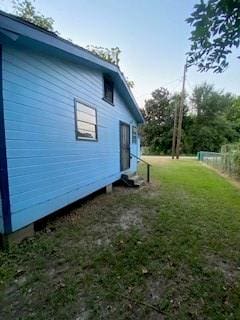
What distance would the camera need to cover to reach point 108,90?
300 inches

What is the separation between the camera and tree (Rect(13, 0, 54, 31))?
16.8 metres

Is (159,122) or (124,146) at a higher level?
(159,122)

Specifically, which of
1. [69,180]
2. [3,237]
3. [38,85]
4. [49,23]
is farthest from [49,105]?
[49,23]

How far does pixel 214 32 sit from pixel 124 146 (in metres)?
7.31

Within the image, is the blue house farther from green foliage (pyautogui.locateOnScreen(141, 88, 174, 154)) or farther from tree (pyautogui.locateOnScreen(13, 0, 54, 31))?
green foliage (pyautogui.locateOnScreen(141, 88, 174, 154))

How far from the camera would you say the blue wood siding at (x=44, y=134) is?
3.49 meters

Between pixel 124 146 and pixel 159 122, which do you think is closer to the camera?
pixel 124 146

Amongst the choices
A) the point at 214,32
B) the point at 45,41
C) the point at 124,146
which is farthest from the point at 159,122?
the point at 214,32

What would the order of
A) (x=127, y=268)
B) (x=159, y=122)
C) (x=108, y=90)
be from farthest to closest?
1. (x=159, y=122)
2. (x=108, y=90)
3. (x=127, y=268)

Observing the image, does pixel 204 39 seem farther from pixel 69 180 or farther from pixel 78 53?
pixel 69 180

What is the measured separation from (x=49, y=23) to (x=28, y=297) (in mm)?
20783

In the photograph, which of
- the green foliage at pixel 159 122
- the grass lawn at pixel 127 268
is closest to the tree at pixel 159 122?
the green foliage at pixel 159 122

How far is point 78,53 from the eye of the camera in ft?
15.8

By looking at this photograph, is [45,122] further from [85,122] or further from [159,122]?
[159,122]
